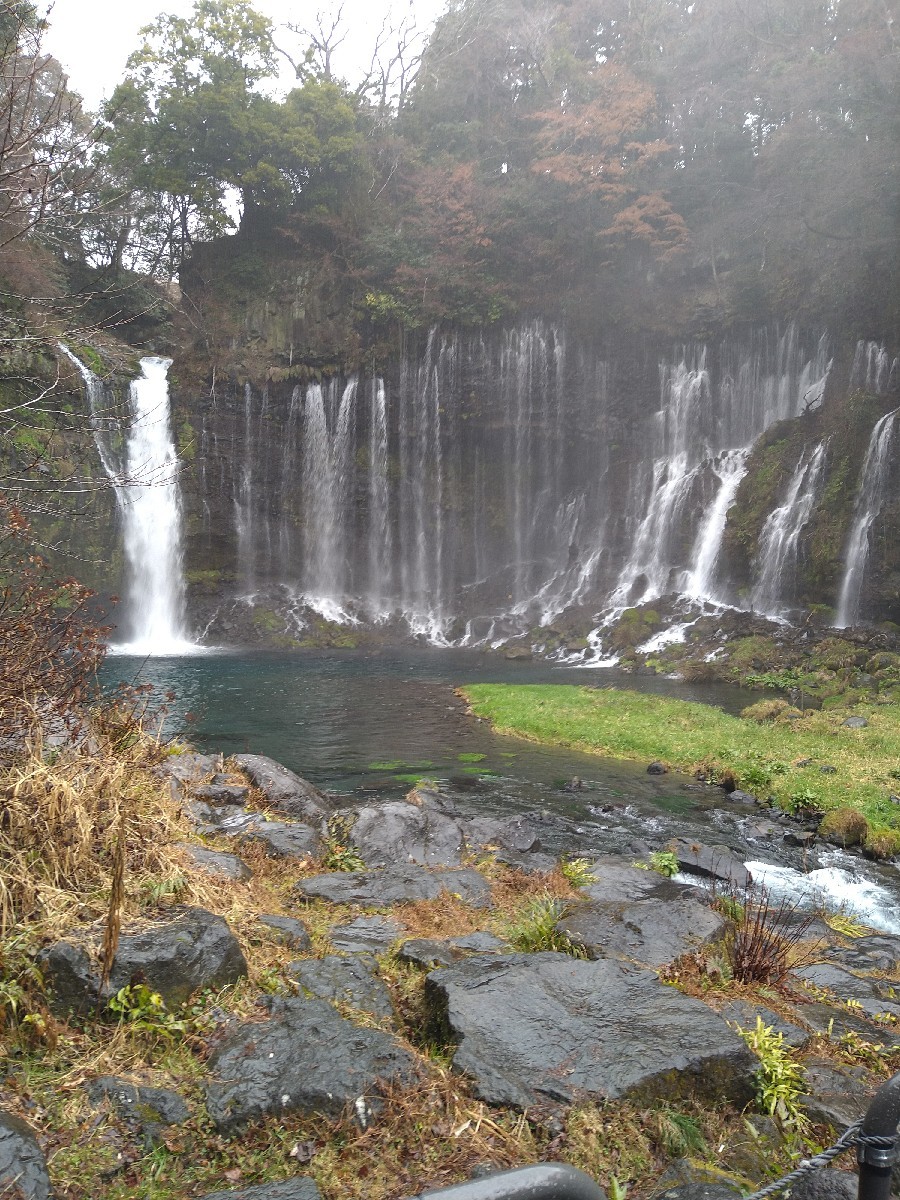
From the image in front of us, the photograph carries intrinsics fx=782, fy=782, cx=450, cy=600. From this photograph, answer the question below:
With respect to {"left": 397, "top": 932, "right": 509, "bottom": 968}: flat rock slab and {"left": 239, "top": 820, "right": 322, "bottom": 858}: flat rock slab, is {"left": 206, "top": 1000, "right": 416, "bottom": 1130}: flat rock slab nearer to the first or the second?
{"left": 397, "top": 932, "right": 509, "bottom": 968}: flat rock slab

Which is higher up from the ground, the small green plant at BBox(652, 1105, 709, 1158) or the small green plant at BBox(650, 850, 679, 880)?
the small green plant at BBox(652, 1105, 709, 1158)

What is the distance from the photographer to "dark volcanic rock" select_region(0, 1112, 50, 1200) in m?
2.49

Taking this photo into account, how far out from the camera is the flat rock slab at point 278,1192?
2684 mm

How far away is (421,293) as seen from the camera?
3809 centimetres

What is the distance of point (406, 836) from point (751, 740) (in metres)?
8.15

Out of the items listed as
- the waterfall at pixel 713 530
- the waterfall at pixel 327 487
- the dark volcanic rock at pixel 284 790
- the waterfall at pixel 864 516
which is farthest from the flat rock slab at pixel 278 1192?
the waterfall at pixel 327 487

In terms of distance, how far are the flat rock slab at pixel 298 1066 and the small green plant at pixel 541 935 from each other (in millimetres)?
1798

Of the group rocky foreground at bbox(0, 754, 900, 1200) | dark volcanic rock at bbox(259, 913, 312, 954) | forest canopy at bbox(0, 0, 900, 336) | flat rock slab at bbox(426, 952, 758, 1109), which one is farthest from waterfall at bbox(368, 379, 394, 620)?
flat rock slab at bbox(426, 952, 758, 1109)

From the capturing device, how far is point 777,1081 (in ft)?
12.2

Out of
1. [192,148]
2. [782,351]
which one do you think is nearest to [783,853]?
[782,351]

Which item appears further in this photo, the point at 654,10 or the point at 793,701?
the point at 654,10

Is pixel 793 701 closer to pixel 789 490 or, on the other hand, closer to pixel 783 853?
pixel 783 853

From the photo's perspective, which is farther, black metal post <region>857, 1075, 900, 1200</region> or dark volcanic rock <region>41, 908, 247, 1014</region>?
dark volcanic rock <region>41, 908, 247, 1014</region>

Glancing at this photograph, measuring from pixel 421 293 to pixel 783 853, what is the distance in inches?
1345
